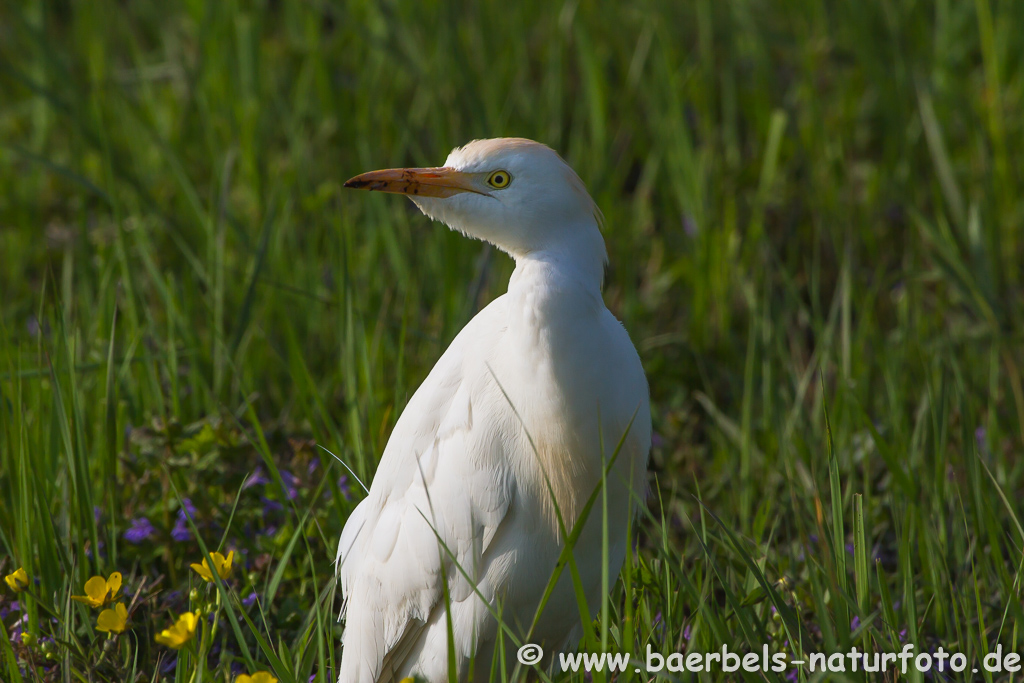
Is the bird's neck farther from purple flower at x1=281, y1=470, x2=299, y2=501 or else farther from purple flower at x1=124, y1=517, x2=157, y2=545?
purple flower at x1=124, y1=517, x2=157, y2=545

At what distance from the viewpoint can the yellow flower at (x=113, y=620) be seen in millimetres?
1654

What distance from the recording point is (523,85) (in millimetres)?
3943

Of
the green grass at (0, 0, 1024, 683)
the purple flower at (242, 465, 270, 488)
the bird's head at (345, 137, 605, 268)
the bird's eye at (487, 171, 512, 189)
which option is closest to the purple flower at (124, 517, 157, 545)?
the green grass at (0, 0, 1024, 683)

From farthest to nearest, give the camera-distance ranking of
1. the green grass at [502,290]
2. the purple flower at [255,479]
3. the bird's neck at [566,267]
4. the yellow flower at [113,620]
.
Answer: the purple flower at [255,479] → the green grass at [502,290] → the bird's neck at [566,267] → the yellow flower at [113,620]

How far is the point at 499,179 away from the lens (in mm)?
1918

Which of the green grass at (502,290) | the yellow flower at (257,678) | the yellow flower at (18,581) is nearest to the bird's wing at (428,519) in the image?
the green grass at (502,290)

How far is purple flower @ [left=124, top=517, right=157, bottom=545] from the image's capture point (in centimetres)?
235

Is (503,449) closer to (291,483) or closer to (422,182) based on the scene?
(422,182)

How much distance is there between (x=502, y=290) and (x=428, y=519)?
1.42m

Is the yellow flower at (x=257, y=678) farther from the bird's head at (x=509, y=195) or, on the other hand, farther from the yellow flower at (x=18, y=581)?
the bird's head at (x=509, y=195)

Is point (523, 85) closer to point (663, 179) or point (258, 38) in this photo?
point (663, 179)

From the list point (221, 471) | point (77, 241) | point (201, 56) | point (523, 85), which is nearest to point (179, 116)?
point (201, 56)

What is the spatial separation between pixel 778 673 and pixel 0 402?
70.8 inches

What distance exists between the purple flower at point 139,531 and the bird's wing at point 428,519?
511mm
